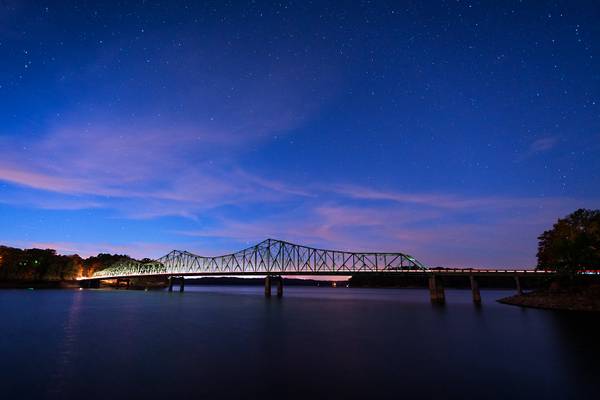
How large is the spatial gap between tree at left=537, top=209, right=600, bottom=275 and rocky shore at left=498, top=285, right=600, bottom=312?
4853 mm

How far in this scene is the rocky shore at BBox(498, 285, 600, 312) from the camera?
234 feet

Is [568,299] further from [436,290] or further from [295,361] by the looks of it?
[295,361]

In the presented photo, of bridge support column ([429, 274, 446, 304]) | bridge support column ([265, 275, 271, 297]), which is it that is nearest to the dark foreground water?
bridge support column ([429, 274, 446, 304])

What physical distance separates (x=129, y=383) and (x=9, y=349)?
19942 mm

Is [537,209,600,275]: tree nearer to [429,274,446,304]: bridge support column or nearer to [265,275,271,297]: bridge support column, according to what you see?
[429,274,446,304]: bridge support column

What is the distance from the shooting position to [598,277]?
8081 cm

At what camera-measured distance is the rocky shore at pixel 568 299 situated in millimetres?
71375

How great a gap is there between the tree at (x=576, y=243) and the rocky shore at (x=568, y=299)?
485 centimetres

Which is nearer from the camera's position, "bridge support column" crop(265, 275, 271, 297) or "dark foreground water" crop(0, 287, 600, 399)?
"dark foreground water" crop(0, 287, 600, 399)

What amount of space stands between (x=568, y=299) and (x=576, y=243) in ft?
41.4

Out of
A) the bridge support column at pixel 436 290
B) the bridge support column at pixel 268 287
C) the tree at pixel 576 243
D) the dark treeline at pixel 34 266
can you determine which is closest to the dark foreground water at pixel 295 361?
the tree at pixel 576 243

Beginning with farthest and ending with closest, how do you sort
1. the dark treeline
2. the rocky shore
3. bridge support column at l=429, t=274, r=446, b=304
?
the dark treeline → bridge support column at l=429, t=274, r=446, b=304 → the rocky shore

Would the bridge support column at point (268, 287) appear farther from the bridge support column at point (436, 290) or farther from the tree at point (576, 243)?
the tree at point (576, 243)

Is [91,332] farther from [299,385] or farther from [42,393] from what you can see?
[299,385]
